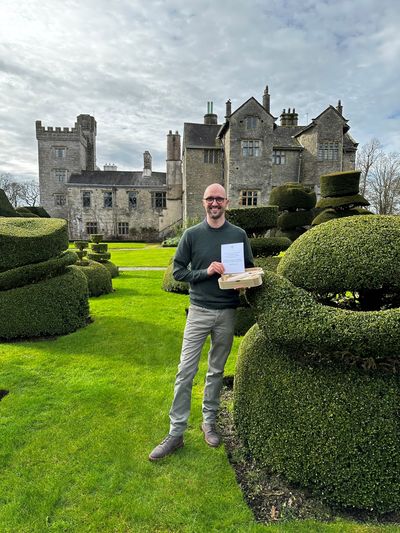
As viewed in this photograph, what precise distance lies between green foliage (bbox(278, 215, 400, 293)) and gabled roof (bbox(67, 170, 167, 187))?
40.8 meters

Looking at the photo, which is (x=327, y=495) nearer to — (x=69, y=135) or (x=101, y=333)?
(x=101, y=333)

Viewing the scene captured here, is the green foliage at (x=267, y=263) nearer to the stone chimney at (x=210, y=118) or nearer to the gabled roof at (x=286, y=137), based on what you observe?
the gabled roof at (x=286, y=137)

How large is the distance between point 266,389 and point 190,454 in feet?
4.10

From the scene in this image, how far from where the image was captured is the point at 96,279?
12.3 m

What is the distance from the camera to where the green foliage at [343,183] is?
17.3 meters

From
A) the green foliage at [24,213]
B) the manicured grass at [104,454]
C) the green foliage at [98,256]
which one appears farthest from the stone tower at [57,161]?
the manicured grass at [104,454]

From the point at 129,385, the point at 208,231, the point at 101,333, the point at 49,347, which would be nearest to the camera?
the point at 208,231

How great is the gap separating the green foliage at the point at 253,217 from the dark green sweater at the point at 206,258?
5.33 meters

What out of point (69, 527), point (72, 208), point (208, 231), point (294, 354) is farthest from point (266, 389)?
point (72, 208)

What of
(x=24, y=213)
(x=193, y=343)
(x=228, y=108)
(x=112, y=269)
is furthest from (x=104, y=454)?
(x=228, y=108)

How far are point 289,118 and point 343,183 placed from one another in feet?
79.1

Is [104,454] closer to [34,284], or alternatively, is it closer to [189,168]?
[34,284]

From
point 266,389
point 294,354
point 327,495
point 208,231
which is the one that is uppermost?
point 208,231

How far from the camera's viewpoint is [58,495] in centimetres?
320
